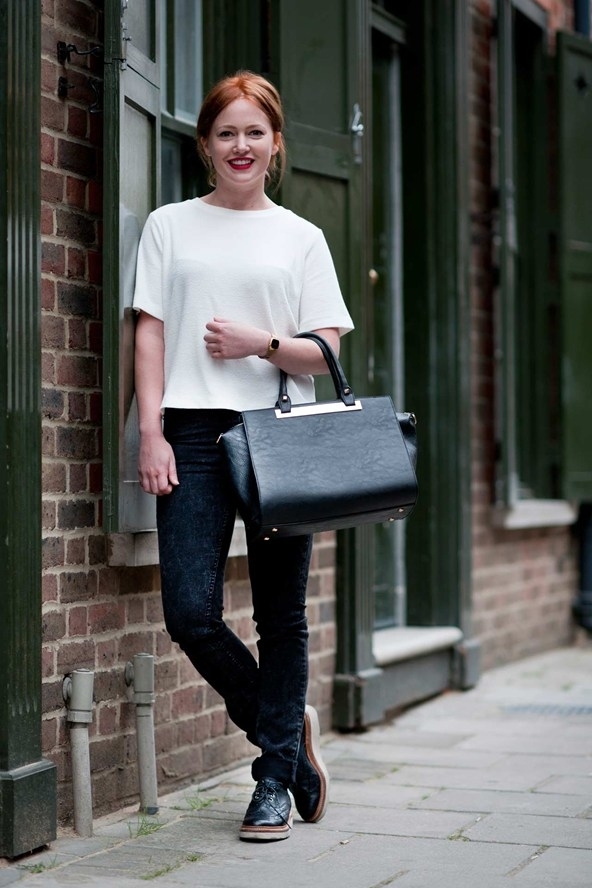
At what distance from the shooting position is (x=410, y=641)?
5.82m

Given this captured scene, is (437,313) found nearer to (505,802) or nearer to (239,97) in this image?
(505,802)

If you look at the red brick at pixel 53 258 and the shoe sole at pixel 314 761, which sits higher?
the red brick at pixel 53 258

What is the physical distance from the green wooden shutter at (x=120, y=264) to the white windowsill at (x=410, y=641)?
1970mm

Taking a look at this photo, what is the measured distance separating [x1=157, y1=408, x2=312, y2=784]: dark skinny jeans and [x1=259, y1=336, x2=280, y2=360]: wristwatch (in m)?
0.17

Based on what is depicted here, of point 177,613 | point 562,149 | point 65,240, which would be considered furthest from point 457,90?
point 177,613

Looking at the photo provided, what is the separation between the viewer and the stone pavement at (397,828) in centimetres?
322

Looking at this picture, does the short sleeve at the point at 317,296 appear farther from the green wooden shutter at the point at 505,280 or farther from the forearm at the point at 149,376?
the green wooden shutter at the point at 505,280

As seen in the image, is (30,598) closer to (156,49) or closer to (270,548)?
(270,548)

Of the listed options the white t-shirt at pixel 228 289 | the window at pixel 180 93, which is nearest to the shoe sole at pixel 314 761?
the white t-shirt at pixel 228 289

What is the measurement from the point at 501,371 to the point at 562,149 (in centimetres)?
131

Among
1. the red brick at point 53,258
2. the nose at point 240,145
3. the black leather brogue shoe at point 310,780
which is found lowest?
the black leather brogue shoe at point 310,780

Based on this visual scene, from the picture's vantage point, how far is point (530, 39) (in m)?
7.61

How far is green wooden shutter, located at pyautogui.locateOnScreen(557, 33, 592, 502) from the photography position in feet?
24.2

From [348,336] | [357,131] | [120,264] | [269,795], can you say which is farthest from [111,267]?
[357,131]
